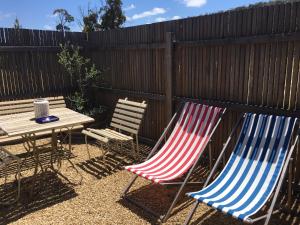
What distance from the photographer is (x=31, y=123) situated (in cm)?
387

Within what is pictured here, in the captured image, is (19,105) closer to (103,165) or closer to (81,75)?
(103,165)

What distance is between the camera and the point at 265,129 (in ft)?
11.6

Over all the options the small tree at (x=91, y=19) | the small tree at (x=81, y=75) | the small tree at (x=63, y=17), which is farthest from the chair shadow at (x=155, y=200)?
the small tree at (x=63, y=17)

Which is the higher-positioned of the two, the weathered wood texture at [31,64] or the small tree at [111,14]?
the small tree at [111,14]

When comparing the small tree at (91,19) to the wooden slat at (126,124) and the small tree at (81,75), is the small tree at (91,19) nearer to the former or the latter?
the small tree at (81,75)

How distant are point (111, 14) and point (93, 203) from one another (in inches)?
674

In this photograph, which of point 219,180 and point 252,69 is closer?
point 219,180

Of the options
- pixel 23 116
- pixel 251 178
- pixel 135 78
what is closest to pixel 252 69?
pixel 251 178

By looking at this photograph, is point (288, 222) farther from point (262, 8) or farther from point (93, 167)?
point (93, 167)

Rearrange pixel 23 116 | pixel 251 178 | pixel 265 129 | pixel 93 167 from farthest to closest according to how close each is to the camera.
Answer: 1. pixel 93 167
2. pixel 23 116
3. pixel 265 129
4. pixel 251 178

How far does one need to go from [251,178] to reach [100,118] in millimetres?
4389

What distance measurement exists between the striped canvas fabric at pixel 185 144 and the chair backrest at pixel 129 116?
841 mm

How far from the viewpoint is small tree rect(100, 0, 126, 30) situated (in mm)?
18828

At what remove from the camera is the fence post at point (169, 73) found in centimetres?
503
